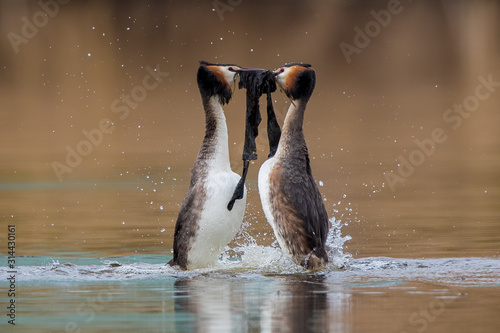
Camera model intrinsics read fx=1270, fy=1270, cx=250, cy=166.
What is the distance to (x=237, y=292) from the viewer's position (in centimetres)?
959

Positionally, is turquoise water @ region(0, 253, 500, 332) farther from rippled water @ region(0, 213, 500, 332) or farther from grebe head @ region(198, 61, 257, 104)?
grebe head @ region(198, 61, 257, 104)

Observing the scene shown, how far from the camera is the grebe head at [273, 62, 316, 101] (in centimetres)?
1109

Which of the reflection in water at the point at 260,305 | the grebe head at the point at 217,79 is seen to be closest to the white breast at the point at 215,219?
the reflection in water at the point at 260,305

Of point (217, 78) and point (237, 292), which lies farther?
point (217, 78)

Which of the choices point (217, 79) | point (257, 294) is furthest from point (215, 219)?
point (257, 294)

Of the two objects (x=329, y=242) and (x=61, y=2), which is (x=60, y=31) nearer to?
(x=61, y=2)

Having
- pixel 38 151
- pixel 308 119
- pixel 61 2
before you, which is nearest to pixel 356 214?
pixel 38 151

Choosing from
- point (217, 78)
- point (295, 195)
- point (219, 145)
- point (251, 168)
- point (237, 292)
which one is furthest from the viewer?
point (251, 168)

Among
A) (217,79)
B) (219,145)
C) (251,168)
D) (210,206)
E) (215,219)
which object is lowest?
(215,219)

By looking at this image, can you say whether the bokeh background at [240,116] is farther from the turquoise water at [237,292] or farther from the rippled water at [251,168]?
the turquoise water at [237,292]

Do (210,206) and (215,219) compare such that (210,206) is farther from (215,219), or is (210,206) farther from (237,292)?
(237,292)

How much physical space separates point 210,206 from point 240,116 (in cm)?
1628

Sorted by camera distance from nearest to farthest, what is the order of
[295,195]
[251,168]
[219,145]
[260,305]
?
1. [260,305]
2. [295,195]
3. [219,145]
4. [251,168]

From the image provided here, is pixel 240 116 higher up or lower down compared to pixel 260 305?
higher up
